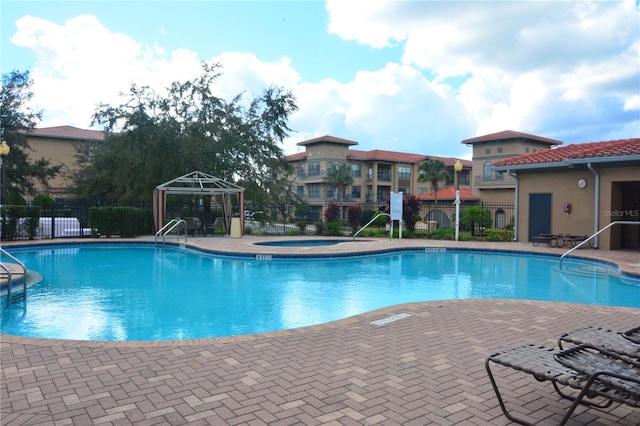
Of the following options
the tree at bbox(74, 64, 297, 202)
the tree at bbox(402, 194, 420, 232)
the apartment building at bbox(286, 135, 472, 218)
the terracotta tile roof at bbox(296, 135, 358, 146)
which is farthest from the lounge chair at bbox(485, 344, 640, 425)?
the terracotta tile roof at bbox(296, 135, 358, 146)

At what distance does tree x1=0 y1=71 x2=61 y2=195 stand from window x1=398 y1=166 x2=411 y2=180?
36.4m

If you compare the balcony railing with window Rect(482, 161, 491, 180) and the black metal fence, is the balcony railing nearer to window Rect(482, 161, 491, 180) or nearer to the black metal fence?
window Rect(482, 161, 491, 180)

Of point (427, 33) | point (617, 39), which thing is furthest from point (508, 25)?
point (617, 39)

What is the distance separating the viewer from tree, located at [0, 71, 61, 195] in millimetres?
26578

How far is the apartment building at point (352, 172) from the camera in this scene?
50.8m

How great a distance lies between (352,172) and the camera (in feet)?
171

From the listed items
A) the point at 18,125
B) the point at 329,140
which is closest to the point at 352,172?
the point at 329,140

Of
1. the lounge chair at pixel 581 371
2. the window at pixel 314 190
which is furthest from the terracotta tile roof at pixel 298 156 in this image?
the lounge chair at pixel 581 371

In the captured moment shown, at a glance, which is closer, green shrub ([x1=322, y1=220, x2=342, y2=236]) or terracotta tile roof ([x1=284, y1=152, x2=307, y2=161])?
green shrub ([x1=322, y1=220, x2=342, y2=236])

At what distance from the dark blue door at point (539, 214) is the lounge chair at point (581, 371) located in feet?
48.8

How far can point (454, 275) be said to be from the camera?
11.1 m

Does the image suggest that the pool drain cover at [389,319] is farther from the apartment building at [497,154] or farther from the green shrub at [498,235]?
the apartment building at [497,154]

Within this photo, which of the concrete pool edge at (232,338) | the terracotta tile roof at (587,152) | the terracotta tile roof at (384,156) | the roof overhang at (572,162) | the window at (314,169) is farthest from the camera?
the terracotta tile roof at (384,156)

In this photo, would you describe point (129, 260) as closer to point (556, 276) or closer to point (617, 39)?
point (556, 276)
